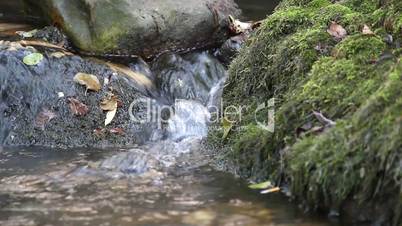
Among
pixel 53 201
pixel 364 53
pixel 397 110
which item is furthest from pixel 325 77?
pixel 53 201

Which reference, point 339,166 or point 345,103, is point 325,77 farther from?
point 339,166

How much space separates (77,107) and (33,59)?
0.76 m

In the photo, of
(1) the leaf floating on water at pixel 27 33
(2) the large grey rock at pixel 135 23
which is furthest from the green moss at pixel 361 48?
(1) the leaf floating on water at pixel 27 33

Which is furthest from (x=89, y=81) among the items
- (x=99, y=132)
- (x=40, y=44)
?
(x=40, y=44)

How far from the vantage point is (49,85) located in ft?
17.4

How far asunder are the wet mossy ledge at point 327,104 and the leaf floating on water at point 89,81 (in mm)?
1306

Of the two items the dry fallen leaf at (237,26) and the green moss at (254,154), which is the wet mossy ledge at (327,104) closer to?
the green moss at (254,154)

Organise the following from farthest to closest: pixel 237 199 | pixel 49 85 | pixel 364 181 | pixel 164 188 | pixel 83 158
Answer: pixel 49 85 < pixel 83 158 < pixel 164 188 < pixel 237 199 < pixel 364 181

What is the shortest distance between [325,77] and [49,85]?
2.77 meters

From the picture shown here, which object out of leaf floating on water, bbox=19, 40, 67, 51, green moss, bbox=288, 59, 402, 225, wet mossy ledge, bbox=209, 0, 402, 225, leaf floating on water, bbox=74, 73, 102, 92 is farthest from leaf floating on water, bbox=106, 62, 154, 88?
green moss, bbox=288, 59, 402, 225

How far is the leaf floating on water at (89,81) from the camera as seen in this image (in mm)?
5266

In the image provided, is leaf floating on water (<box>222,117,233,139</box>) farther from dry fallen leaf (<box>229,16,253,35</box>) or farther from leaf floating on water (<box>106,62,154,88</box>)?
dry fallen leaf (<box>229,16,253,35</box>)

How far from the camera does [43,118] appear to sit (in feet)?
16.6

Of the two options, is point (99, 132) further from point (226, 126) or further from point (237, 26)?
point (237, 26)
